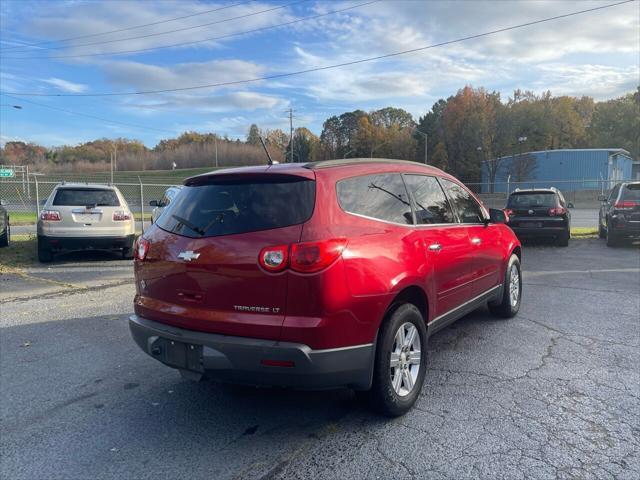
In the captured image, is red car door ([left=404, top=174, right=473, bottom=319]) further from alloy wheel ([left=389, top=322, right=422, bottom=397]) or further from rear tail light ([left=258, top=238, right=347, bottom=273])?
rear tail light ([left=258, top=238, right=347, bottom=273])

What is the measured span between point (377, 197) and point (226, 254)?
1200 millimetres

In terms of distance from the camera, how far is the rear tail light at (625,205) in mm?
12148

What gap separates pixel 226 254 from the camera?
3016 mm

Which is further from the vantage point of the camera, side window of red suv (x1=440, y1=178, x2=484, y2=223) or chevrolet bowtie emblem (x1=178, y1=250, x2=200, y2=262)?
side window of red suv (x1=440, y1=178, x2=484, y2=223)

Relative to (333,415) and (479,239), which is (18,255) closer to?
(333,415)

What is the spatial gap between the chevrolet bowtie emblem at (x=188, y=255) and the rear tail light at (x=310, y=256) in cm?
70

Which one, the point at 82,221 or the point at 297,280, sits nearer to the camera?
the point at 297,280

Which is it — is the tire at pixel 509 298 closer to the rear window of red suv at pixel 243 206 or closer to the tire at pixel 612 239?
the rear window of red suv at pixel 243 206

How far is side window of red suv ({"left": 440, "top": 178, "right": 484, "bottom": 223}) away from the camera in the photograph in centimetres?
468

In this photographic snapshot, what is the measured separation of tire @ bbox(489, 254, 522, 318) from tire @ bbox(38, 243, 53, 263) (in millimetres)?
8580

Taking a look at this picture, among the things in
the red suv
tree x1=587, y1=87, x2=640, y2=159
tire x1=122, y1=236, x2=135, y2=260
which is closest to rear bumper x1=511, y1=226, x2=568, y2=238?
tire x1=122, y1=236, x2=135, y2=260

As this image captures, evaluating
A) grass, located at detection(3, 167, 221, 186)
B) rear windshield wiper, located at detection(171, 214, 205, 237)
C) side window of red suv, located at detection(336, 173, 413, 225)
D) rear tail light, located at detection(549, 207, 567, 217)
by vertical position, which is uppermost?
grass, located at detection(3, 167, 221, 186)

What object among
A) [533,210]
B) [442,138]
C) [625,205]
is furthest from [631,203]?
[442,138]

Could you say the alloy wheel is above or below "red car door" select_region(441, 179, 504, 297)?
below
